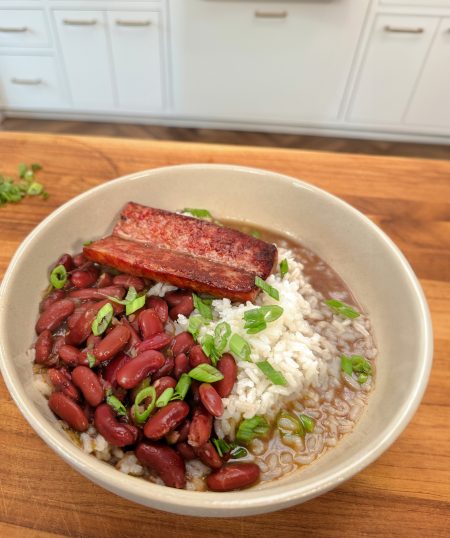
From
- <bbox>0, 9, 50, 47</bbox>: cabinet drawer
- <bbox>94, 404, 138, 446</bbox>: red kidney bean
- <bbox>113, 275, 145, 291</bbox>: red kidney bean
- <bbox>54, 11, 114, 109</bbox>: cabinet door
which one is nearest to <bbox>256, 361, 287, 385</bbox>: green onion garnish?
<bbox>94, 404, 138, 446</bbox>: red kidney bean

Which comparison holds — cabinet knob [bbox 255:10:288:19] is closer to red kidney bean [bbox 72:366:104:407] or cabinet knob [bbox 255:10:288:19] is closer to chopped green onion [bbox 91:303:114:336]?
chopped green onion [bbox 91:303:114:336]

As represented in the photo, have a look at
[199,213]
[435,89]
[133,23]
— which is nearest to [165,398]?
[199,213]

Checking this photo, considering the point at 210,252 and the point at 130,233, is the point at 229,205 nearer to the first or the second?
the point at 210,252

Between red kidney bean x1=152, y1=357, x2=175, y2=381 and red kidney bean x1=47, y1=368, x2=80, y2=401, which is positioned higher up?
red kidney bean x1=152, y1=357, x2=175, y2=381

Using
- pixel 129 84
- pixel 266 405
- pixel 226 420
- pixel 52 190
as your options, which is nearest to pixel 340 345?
pixel 266 405

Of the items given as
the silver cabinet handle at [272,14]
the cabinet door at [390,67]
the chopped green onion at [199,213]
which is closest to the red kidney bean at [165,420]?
the chopped green onion at [199,213]

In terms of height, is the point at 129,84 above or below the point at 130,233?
below
